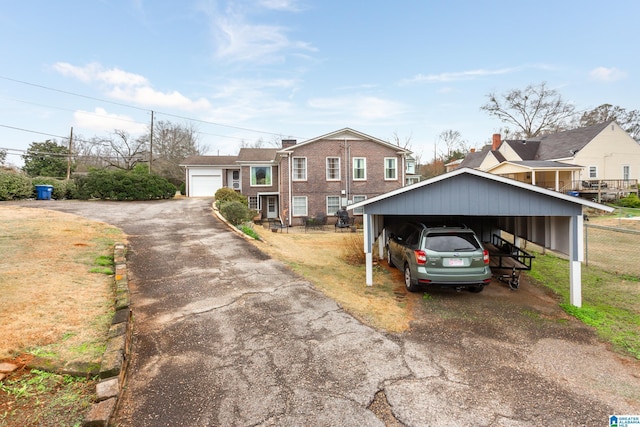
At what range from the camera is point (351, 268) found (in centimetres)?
1062

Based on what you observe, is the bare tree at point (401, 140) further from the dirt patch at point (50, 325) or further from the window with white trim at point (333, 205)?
the dirt patch at point (50, 325)

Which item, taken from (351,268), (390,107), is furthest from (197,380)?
(390,107)

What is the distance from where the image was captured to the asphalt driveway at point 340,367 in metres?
3.39

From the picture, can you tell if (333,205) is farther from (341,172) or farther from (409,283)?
→ (409,283)

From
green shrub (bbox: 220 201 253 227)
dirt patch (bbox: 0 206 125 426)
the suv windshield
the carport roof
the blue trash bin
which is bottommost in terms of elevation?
dirt patch (bbox: 0 206 125 426)

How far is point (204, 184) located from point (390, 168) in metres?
19.5

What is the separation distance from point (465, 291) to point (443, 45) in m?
16.3

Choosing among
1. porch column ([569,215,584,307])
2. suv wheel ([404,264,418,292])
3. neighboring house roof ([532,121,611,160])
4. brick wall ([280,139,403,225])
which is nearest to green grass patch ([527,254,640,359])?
porch column ([569,215,584,307])

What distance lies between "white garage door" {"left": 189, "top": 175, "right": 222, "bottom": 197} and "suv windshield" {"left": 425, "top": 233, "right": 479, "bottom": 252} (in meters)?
29.1

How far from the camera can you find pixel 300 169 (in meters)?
23.9

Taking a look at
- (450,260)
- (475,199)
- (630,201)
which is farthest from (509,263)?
(630,201)

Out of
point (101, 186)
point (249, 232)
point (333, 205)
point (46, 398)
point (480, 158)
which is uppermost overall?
point (480, 158)

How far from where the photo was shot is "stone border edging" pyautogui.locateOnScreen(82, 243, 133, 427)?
3.12 meters

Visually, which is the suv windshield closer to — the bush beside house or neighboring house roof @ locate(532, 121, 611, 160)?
the bush beside house
